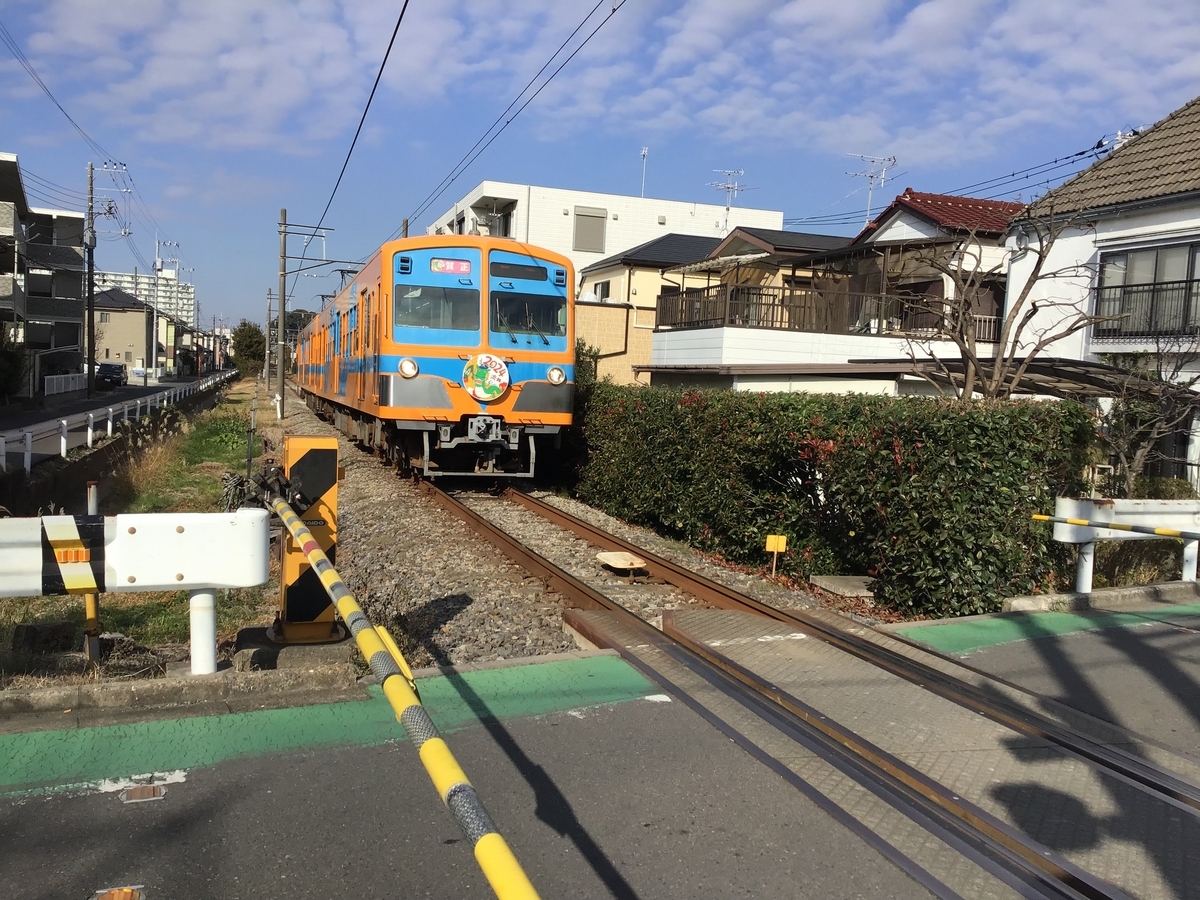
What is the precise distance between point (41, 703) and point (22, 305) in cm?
3839

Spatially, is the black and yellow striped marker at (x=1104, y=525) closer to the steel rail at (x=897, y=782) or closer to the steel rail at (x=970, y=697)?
the steel rail at (x=970, y=697)

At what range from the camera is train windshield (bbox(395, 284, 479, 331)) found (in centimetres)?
1140

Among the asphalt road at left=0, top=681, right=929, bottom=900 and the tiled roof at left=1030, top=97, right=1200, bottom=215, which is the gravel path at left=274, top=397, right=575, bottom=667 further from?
the tiled roof at left=1030, top=97, right=1200, bottom=215

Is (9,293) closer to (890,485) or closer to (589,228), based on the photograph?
(589,228)

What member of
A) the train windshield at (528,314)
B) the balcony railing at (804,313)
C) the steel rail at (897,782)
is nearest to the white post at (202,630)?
the steel rail at (897,782)

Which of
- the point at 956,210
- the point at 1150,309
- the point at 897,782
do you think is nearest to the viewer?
the point at 897,782

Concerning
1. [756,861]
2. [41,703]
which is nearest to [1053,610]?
[756,861]

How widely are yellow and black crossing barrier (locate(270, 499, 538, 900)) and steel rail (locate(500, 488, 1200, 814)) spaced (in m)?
2.87

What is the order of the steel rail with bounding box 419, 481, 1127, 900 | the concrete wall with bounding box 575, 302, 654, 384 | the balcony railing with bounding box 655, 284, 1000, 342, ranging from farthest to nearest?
the concrete wall with bounding box 575, 302, 654, 384 → the balcony railing with bounding box 655, 284, 1000, 342 → the steel rail with bounding box 419, 481, 1127, 900

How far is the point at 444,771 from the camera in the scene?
6.20ft

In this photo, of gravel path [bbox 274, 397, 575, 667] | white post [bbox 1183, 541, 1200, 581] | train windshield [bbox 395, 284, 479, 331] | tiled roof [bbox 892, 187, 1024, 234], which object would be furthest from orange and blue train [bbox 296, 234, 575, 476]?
tiled roof [bbox 892, 187, 1024, 234]

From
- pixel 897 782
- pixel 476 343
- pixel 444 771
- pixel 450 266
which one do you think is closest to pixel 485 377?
pixel 476 343

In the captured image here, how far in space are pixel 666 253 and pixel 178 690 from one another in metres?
24.6

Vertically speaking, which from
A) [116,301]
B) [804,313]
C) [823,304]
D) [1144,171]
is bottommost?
[804,313]
